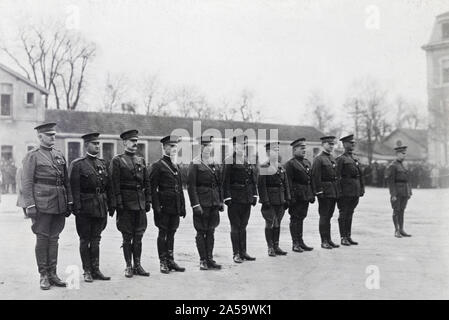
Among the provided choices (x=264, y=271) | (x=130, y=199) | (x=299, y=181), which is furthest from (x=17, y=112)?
(x=264, y=271)

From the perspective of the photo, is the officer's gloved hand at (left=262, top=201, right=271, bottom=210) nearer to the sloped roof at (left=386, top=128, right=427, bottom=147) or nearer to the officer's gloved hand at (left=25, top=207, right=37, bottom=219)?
the officer's gloved hand at (left=25, top=207, right=37, bottom=219)

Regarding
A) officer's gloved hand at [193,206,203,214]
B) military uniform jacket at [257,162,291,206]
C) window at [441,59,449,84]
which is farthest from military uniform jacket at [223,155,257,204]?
window at [441,59,449,84]

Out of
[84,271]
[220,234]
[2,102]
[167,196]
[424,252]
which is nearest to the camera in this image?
[84,271]

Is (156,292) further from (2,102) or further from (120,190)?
(2,102)

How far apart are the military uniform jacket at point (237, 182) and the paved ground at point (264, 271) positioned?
0.95m

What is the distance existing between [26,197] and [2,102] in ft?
67.5

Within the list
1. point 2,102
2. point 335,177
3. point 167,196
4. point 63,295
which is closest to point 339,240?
point 335,177

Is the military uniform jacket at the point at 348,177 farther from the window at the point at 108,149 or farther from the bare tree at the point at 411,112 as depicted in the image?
the window at the point at 108,149

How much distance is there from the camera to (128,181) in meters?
6.50

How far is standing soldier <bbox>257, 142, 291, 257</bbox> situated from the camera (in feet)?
25.9

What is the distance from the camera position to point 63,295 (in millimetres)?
5402

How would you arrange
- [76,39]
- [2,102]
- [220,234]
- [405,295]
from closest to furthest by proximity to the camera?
[405,295] < [220,234] < [76,39] < [2,102]

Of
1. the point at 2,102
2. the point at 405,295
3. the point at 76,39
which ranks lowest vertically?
the point at 405,295

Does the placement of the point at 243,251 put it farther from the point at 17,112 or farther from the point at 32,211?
the point at 17,112
